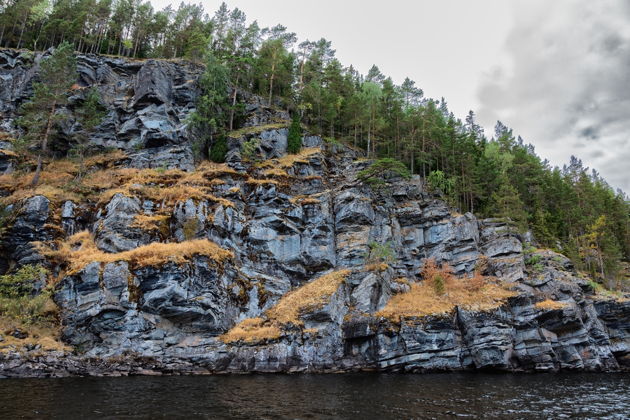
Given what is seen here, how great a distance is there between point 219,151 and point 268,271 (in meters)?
20.5

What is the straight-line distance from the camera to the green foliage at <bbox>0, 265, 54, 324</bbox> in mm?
27156

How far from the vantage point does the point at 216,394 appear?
19.1m

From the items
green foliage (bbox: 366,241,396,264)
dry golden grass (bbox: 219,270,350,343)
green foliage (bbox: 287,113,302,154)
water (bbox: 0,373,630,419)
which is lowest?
water (bbox: 0,373,630,419)

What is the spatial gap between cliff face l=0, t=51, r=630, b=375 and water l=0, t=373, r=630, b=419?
4.51 metres

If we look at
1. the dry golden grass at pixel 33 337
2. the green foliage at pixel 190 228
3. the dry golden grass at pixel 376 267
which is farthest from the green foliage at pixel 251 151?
the dry golden grass at pixel 33 337

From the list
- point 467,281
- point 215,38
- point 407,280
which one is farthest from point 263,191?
point 215,38

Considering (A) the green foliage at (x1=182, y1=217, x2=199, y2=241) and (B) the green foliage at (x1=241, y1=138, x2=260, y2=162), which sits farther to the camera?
(B) the green foliage at (x1=241, y1=138, x2=260, y2=162)

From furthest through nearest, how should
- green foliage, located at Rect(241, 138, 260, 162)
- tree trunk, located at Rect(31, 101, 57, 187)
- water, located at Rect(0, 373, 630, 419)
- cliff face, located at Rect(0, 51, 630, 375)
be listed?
green foliage, located at Rect(241, 138, 260, 162) → tree trunk, located at Rect(31, 101, 57, 187) → cliff face, located at Rect(0, 51, 630, 375) → water, located at Rect(0, 373, 630, 419)

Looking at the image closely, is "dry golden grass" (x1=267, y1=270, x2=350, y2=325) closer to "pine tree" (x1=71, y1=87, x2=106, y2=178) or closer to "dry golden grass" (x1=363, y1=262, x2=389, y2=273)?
"dry golden grass" (x1=363, y1=262, x2=389, y2=273)

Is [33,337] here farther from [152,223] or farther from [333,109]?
[333,109]

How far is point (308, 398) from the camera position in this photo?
18.8m

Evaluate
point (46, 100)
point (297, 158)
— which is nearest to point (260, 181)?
point (297, 158)

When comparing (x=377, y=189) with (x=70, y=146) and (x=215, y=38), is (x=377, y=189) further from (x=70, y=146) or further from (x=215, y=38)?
(x=215, y=38)

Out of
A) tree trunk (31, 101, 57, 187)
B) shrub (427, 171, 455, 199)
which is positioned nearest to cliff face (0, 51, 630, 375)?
Result: tree trunk (31, 101, 57, 187)
